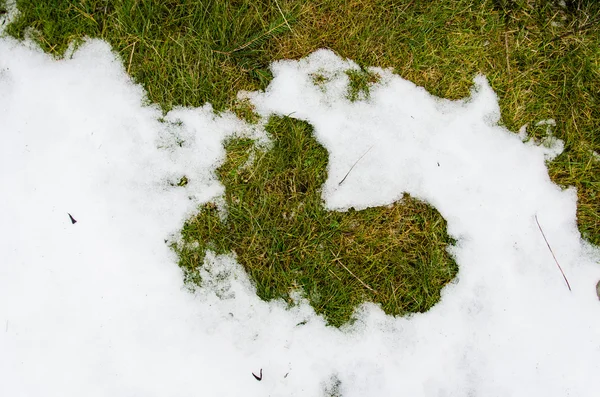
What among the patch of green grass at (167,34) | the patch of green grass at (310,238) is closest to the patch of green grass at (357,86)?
the patch of green grass at (310,238)

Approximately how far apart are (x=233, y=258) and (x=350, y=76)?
107cm

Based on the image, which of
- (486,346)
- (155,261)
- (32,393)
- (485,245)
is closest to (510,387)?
(486,346)

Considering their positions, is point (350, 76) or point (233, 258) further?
point (350, 76)

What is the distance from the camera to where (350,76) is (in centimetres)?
214

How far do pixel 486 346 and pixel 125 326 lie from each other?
1699 millimetres

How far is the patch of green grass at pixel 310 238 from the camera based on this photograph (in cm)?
203

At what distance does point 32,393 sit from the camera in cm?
191

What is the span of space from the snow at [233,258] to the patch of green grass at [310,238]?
0.21 ft

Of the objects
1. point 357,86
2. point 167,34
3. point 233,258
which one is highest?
point 167,34

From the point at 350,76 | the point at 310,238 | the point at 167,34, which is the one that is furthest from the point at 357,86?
A: the point at 167,34

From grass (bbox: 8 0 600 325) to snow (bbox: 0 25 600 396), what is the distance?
0.07 metres

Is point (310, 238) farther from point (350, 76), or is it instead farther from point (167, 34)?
point (167, 34)

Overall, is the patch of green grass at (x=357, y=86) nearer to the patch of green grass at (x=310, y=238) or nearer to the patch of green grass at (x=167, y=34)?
the patch of green grass at (x=310, y=238)

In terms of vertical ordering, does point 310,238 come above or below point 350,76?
below
